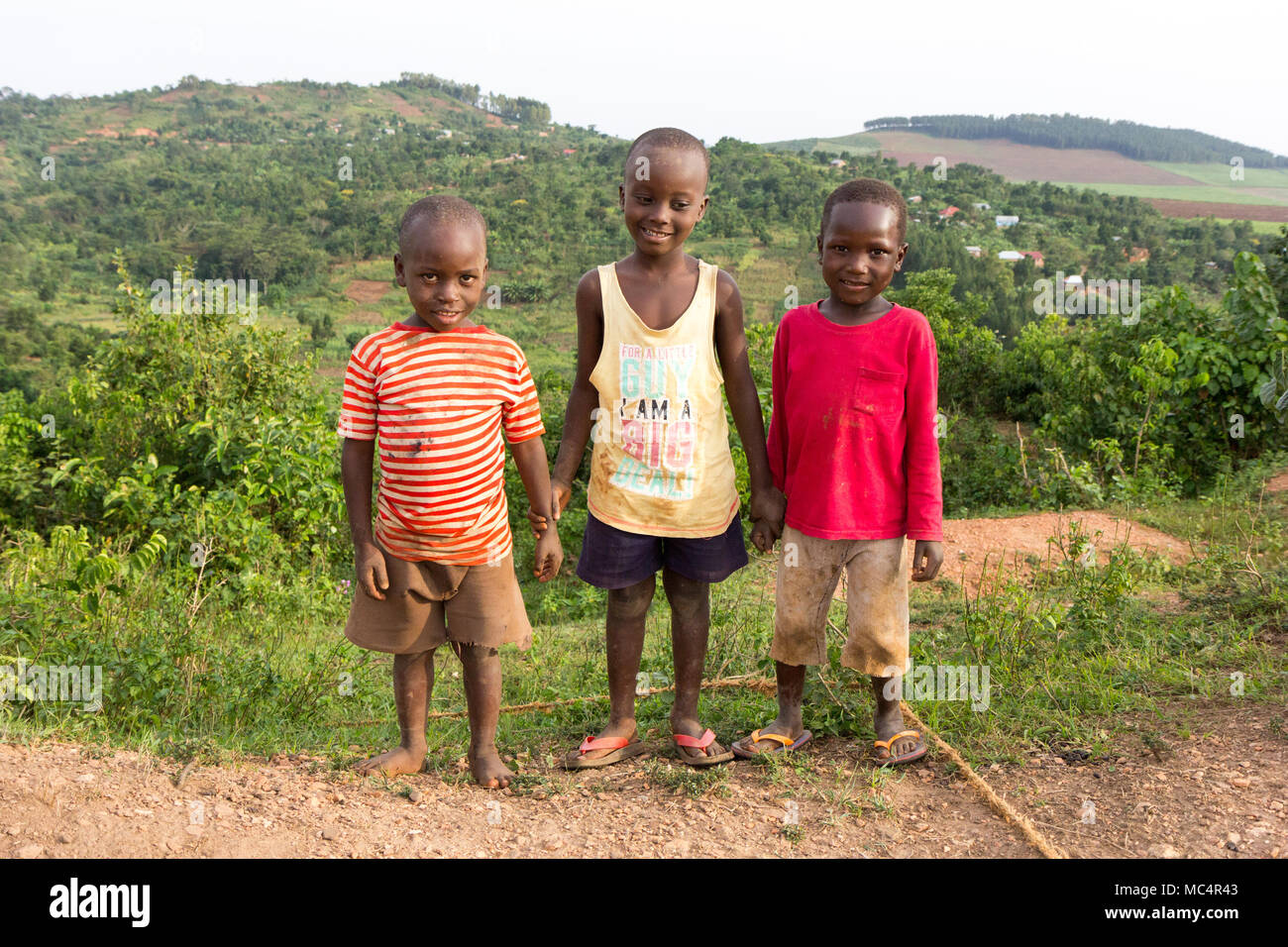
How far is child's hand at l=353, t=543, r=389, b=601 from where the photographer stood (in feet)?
8.32

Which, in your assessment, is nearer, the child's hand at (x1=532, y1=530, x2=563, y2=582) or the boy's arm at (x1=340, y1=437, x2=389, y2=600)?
the boy's arm at (x1=340, y1=437, x2=389, y2=600)

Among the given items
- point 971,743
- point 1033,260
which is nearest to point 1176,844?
point 971,743

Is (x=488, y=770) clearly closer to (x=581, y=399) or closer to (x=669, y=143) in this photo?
(x=581, y=399)

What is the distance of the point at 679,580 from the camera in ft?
9.31

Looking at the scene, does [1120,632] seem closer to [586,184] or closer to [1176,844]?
[1176,844]

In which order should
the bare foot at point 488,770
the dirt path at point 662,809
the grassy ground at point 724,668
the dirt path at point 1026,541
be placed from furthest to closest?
the dirt path at point 1026,541
the grassy ground at point 724,668
the bare foot at point 488,770
the dirt path at point 662,809

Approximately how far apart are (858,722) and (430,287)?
6.27ft

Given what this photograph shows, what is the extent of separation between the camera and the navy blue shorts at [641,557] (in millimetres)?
2742

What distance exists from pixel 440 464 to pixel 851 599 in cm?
124

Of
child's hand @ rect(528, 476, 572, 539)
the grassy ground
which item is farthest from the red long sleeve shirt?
the grassy ground

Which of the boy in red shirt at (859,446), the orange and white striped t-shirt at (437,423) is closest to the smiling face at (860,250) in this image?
the boy in red shirt at (859,446)

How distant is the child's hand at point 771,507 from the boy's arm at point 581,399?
51 centimetres

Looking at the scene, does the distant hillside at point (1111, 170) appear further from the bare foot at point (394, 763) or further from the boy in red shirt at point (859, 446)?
the bare foot at point (394, 763)

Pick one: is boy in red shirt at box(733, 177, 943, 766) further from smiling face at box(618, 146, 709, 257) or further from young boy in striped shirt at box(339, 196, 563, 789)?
young boy in striped shirt at box(339, 196, 563, 789)
